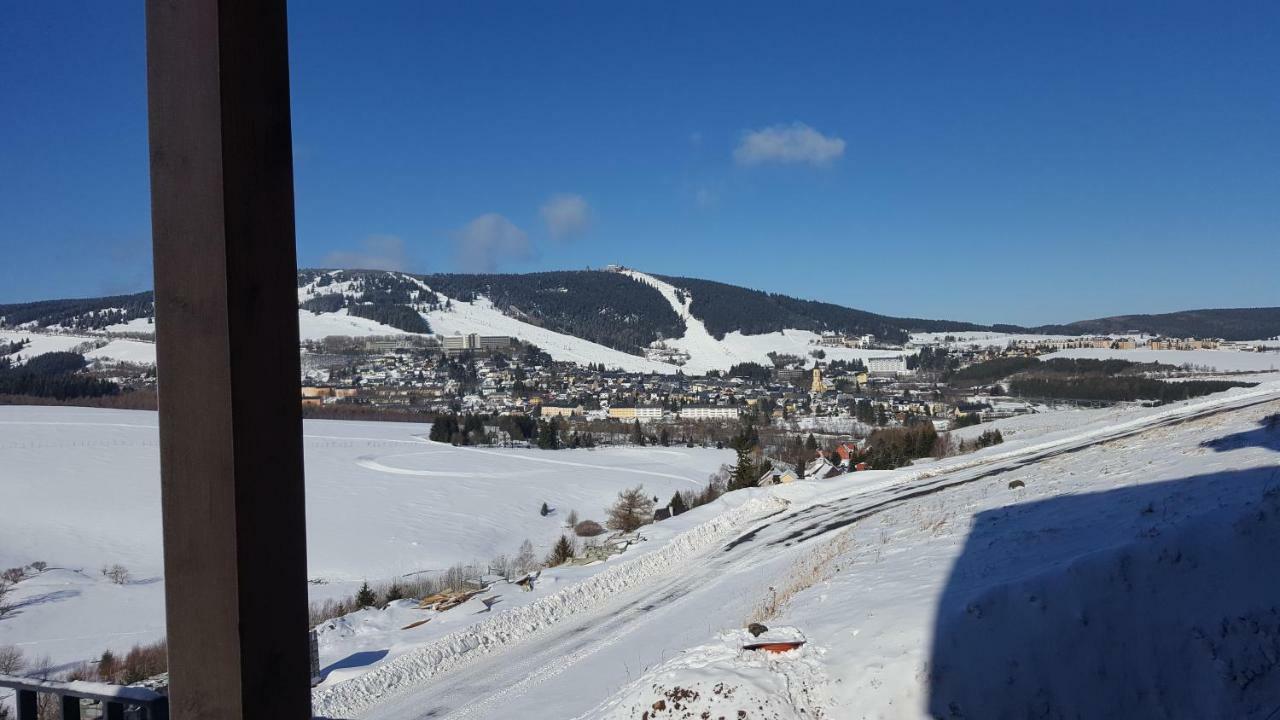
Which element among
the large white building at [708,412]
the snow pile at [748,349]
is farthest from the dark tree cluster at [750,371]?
the large white building at [708,412]

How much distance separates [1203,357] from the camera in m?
98.1

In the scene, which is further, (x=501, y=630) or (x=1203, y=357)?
(x=1203, y=357)

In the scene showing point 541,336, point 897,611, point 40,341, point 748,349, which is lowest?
point 897,611

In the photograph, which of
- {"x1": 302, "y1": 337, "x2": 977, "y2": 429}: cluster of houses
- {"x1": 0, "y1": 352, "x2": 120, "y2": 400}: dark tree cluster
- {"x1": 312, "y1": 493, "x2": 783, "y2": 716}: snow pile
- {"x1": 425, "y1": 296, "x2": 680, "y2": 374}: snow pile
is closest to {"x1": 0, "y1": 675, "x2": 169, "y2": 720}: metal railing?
{"x1": 312, "y1": 493, "x2": 783, "y2": 716}: snow pile

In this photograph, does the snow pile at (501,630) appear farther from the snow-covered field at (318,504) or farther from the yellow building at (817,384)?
the yellow building at (817,384)

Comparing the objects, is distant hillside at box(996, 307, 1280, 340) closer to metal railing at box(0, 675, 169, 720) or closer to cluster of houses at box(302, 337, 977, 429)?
cluster of houses at box(302, 337, 977, 429)

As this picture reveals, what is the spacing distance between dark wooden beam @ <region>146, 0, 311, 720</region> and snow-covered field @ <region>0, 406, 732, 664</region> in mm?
18386

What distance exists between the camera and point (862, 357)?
16212 centimetres

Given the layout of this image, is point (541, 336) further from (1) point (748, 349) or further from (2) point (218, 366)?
(2) point (218, 366)

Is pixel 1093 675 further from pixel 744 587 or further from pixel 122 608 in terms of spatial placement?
pixel 122 608

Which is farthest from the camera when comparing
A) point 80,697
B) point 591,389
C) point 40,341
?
point 591,389

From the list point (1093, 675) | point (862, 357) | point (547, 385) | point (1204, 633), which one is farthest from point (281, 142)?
point (862, 357)

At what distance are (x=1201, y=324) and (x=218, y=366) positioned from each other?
521 feet

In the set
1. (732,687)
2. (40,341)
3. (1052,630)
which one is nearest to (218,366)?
(732,687)
